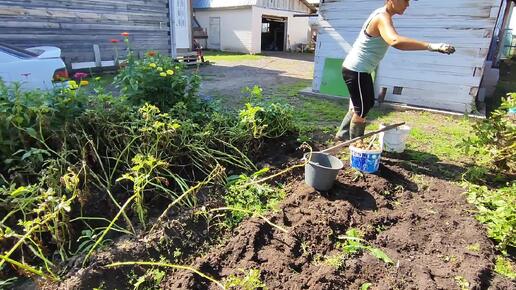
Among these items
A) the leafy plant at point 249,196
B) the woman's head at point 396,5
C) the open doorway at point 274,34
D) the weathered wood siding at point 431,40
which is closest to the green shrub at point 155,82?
the leafy plant at point 249,196

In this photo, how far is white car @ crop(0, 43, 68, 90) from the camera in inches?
160

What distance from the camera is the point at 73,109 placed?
9.05ft

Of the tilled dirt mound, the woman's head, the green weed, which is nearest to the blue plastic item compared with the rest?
the tilled dirt mound

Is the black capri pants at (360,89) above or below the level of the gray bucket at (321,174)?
above

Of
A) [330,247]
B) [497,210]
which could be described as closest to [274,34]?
[497,210]

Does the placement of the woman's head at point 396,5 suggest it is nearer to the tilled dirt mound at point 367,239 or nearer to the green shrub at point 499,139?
the green shrub at point 499,139

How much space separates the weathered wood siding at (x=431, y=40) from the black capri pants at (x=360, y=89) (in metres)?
2.87

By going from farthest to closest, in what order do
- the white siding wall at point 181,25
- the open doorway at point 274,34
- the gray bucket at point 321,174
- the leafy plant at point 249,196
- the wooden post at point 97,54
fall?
the open doorway at point 274,34, the white siding wall at point 181,25, the wooden post at point 97,54, the gray bucket at point 321,174, the leafy plant at point 249,196

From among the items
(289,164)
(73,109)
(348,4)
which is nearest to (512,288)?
(289,164)

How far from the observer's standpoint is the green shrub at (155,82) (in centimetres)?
332

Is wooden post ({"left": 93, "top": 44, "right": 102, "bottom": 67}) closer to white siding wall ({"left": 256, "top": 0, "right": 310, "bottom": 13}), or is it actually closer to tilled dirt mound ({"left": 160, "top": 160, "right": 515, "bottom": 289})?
tilled dirt mound ({"left": 160, "top": 160, "right": 515, "bottom": 289})

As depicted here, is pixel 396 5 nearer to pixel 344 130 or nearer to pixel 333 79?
pixel 344 130

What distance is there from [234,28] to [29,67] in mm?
15729

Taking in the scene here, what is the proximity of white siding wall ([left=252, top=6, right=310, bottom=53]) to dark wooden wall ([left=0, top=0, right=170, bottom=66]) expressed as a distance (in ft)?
27.3
